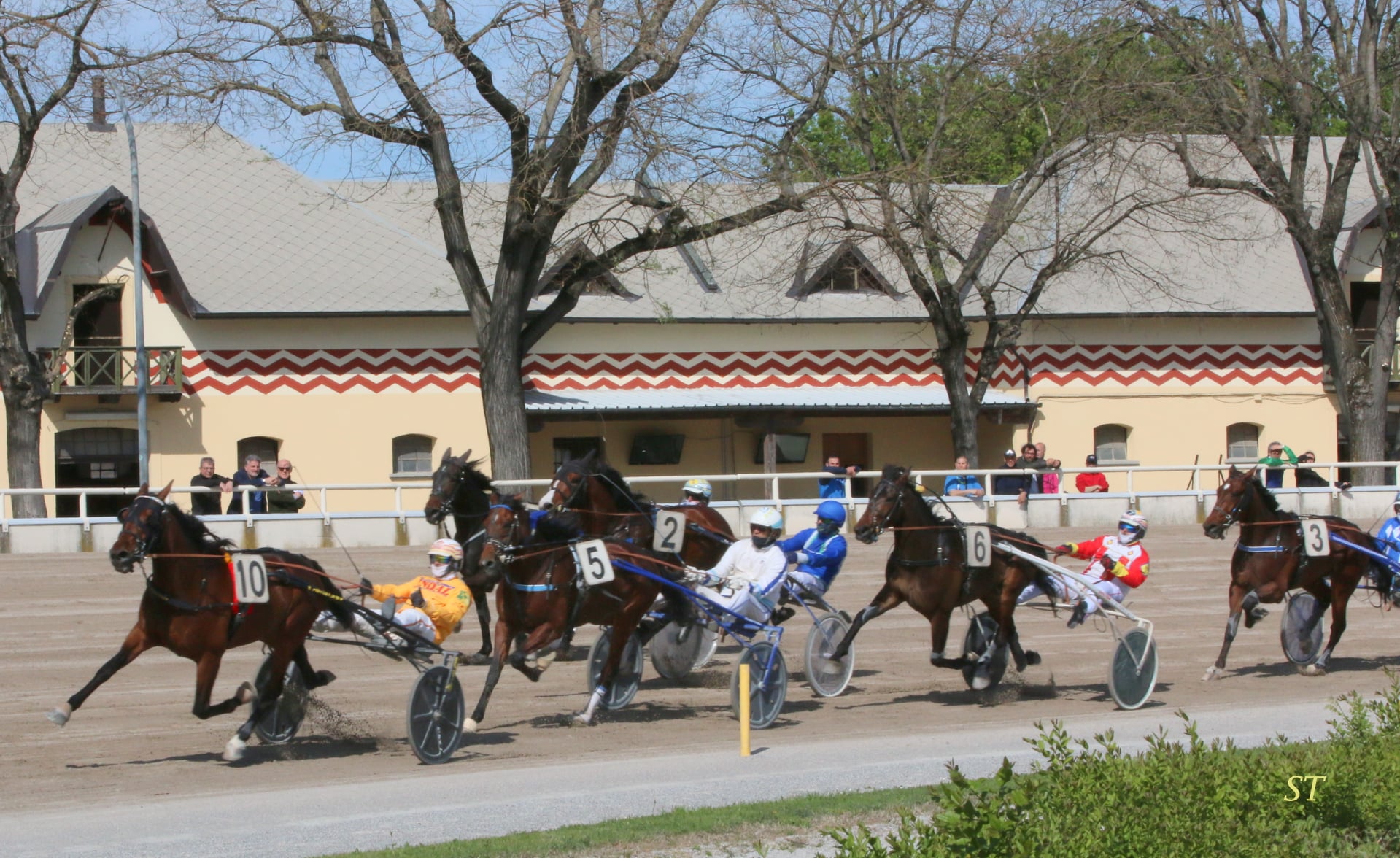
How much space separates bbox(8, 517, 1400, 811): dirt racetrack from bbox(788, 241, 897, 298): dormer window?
35.3 feet

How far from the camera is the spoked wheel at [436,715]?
11.9 meters

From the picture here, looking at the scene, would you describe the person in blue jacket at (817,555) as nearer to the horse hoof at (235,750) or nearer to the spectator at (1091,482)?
the horse hoof at (235,750)

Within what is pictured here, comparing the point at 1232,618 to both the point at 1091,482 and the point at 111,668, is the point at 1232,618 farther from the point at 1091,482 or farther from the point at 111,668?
the point at 1091,482

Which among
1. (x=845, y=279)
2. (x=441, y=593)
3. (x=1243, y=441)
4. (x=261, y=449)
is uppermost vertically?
(x=845, y=279)

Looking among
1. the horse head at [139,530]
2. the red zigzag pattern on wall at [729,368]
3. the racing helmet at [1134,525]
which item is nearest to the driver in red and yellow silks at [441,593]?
the horse head at [139,530]

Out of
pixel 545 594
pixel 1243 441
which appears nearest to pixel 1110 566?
pixel 545 594

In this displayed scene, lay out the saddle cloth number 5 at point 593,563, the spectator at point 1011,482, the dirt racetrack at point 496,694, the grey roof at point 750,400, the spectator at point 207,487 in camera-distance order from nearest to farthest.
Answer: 1. the dirt racetrack at point 496,694
2. the saddle cloth number 5 at point 593,563
3. the spectator at point 207,487
4. the spectator at point 1011,482
5. the grey roof at point 750,400

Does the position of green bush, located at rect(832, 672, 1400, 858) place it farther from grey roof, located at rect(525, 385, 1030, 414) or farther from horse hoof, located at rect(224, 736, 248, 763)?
grey roof, located at rect(525, 385, 1030, 414)

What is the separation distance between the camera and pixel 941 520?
49.9ft

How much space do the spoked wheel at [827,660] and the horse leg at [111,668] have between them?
19.4 feet

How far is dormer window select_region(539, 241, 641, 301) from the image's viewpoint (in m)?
25.0

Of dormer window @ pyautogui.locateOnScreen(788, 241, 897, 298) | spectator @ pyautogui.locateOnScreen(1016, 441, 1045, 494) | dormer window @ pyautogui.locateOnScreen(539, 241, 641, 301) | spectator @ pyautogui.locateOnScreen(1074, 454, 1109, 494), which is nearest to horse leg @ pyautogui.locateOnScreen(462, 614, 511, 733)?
dormer window @ pyautogui.locateOnScreen(539, 241, 641, 301)

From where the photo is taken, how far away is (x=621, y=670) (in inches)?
577

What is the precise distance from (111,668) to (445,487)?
13.4 ft
